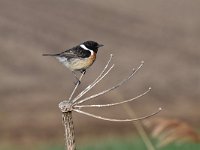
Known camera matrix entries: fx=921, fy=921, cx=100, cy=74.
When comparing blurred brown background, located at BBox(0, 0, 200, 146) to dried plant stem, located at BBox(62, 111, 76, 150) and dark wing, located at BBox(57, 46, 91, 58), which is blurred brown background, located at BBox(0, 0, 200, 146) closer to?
dark wing, located at BBox(57, 46, 91, 58)

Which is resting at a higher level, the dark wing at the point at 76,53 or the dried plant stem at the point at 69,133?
the dark wing at the point at 76,53

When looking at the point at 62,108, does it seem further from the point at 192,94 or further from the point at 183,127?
the point at 192,94

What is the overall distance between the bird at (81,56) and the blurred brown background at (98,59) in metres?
8.60

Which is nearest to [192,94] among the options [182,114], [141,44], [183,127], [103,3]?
[182,114]

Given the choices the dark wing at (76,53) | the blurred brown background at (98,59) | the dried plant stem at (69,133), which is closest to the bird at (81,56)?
the dark wing at (76,53)

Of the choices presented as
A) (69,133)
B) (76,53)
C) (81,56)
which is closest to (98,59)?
(76,53)

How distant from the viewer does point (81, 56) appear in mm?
5691

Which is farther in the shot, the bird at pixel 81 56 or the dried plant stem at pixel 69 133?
the bird at pixel 81 56

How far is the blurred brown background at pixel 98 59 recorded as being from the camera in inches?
703

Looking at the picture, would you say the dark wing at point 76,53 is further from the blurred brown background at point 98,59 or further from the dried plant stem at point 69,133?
the blurred brown background at point 98,59

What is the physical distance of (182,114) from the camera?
58.6 ft

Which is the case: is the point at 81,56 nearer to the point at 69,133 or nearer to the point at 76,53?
the point at 76,53

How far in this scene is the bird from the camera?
5.17 metres

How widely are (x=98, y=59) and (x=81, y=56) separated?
16701 millimetres
